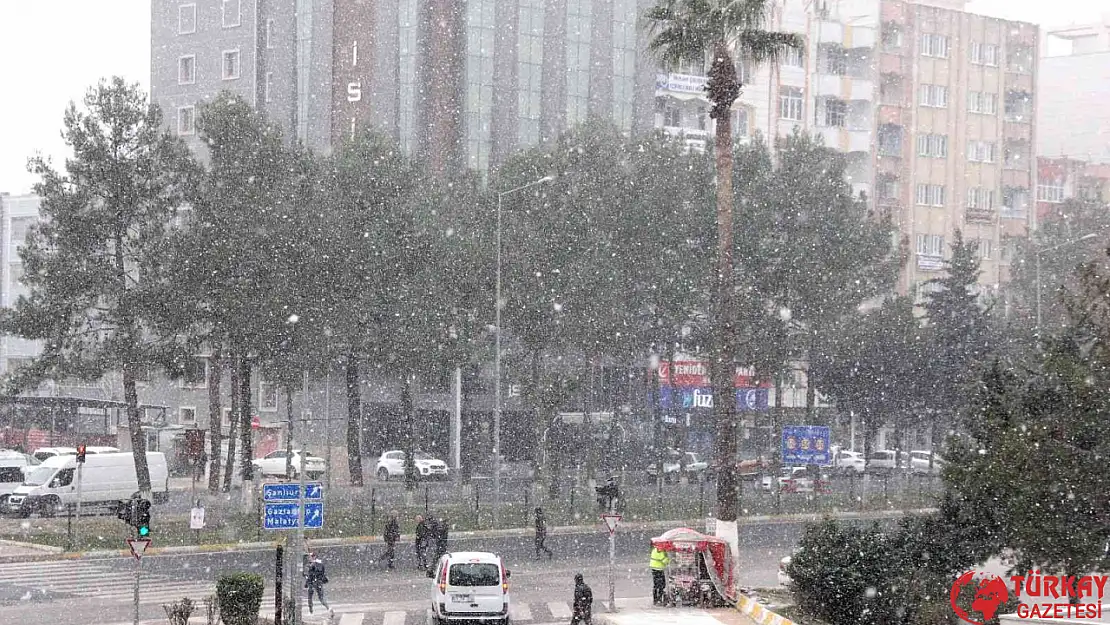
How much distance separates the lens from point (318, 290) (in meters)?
46.6

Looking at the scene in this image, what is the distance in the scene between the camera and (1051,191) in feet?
328

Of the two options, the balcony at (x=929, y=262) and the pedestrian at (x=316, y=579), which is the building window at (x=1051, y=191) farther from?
the pedestrian at (x=316, y=579)

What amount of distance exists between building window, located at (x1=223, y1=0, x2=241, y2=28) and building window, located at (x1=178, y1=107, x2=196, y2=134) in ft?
17.2

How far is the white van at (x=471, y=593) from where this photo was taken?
81.9 ft

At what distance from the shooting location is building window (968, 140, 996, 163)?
94500 mm

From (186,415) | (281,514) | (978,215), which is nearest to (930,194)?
(978,215)

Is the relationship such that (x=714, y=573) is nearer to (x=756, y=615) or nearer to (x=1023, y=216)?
(x=756, y=615)

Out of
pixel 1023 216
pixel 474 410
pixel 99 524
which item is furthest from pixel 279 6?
pixel 1023 216

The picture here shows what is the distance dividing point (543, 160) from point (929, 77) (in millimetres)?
48710

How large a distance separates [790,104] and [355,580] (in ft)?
206

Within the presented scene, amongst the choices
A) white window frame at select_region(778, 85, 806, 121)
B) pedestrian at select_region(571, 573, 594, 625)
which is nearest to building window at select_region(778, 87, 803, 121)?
white window frame at select_region(778, 85, 806, 121)

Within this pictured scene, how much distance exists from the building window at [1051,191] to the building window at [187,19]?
6048 centimetres

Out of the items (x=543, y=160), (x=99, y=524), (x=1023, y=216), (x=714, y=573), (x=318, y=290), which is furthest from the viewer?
(x=1023, y=216)

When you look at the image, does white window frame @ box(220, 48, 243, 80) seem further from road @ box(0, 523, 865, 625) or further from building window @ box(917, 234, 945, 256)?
building window @ box(917, 234, 945, 256)
